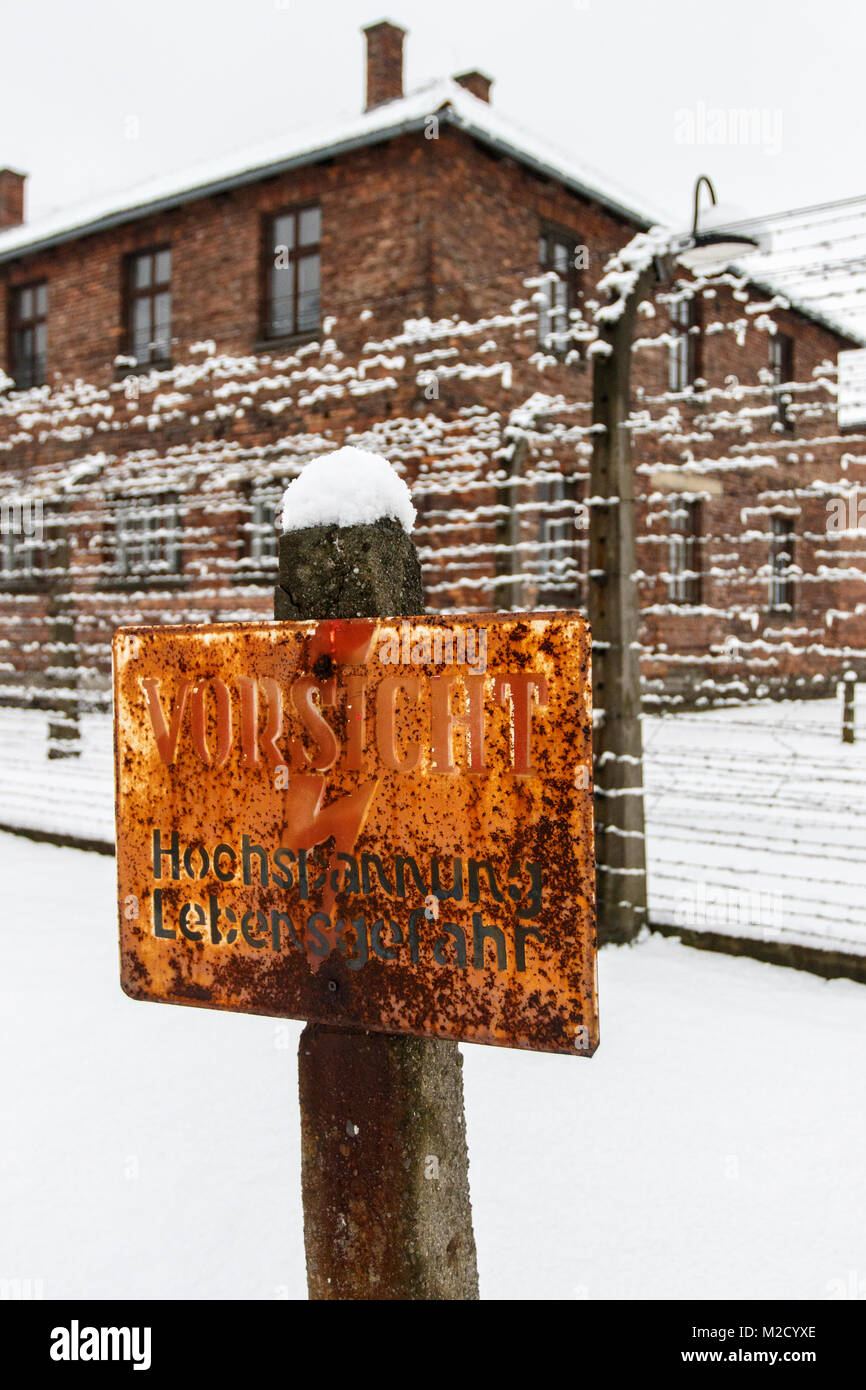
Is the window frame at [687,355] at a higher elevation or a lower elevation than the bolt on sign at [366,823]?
higher

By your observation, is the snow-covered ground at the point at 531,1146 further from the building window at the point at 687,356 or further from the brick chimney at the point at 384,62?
the building window at the point at 687,356

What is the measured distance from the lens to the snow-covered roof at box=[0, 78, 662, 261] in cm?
1090

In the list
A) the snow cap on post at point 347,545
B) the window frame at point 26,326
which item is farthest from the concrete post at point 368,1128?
the window frame at point 26,326

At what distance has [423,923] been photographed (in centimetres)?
142

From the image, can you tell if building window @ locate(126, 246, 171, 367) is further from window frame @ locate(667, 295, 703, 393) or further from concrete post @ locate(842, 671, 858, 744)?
concrete post @ locate(842, 671, 858, 744)

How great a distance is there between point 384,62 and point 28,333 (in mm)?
6899

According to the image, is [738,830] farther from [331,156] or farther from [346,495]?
[331,156]

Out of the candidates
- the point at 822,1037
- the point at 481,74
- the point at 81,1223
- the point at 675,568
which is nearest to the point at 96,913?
the point at 81,1223

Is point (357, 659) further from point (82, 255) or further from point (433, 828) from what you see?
point (82, 255)

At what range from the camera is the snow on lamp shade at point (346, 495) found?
5.33 ft

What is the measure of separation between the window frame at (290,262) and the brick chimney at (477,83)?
11.6ft

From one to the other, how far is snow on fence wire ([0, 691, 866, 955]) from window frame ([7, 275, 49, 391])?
8304 mm

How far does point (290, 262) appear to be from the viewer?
1273cm

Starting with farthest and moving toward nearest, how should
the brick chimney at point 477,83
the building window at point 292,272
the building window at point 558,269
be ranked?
1. the brick chimney at point 477,83
2. the building window at point 558,269
3. the building window at point 292,272
